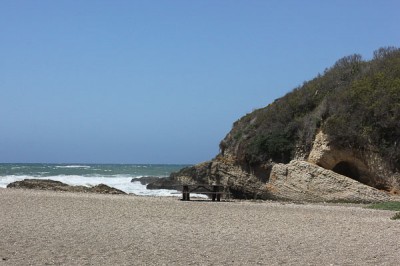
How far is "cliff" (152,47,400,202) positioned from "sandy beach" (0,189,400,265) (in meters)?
5.22

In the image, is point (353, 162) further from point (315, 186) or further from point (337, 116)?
point (315, 186)

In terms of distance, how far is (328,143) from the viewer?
24.9 metres

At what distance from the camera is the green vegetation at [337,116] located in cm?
2402

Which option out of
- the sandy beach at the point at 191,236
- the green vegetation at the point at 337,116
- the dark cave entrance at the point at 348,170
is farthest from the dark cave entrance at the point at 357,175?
the sandy beach at the point at 191,236

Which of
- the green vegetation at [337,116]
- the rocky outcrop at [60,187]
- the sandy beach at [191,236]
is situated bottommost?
the sandy beach at [191,236]

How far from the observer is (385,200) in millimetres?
21984

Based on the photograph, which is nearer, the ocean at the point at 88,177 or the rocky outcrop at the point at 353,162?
the rocky outcrop at the point at 353,162

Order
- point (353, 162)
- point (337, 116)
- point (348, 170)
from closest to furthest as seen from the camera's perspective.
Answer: point (353, 162) < point (337, 116) < point (348, 170)

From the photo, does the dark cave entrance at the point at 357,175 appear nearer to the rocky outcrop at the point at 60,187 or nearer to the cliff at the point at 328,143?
the cliff at the point at 328,143

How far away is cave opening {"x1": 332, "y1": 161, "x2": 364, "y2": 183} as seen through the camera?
25.0m

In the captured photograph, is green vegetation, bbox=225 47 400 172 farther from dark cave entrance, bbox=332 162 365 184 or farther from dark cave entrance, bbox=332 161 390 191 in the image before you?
dark cave entrance, bbox=332 162 365 184

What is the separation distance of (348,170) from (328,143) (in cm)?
198

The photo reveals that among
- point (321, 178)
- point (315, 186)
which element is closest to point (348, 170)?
point (321, 178)

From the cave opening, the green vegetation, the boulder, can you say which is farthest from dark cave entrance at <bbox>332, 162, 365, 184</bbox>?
the boulder
